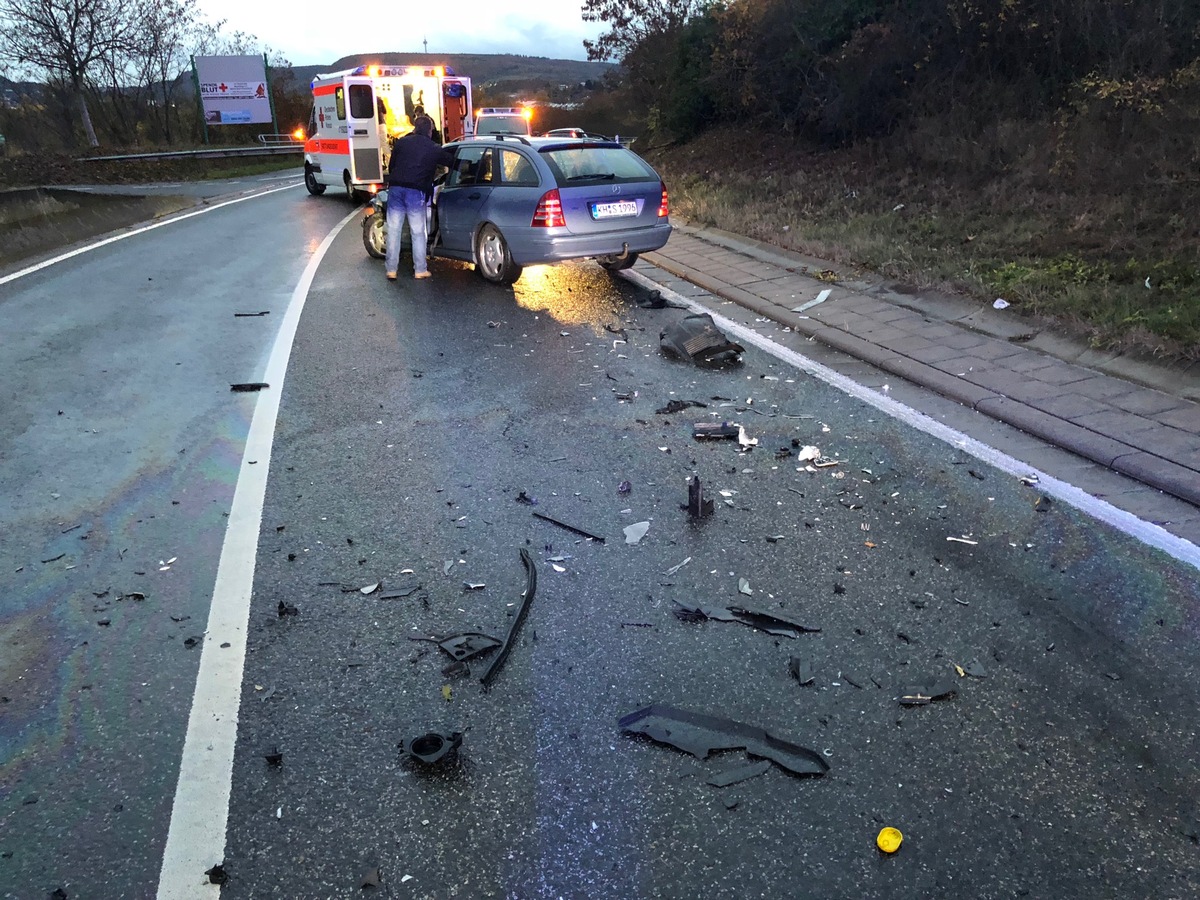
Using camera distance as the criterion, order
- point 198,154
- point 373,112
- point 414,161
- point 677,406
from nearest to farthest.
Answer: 1. point 677,406
2. point 414,161
3. point 373,112
4. point 198,154

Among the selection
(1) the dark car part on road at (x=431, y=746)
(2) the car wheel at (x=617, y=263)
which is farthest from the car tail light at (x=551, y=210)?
(1) the dark car part on road at (x=431, y=746)

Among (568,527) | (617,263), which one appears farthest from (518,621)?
(617,263)

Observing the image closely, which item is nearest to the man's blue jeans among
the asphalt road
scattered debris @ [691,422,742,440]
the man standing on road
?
the man standing on road

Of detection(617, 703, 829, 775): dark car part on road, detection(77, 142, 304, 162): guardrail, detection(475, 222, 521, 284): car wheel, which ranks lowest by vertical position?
detection(617, 703, 829, 775): dark car part on road

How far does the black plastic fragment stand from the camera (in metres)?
3.25

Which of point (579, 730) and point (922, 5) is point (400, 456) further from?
point (922, 5)

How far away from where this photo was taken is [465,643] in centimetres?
349

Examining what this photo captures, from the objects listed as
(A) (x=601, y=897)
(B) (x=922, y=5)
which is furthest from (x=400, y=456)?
(B) (x=922, y=5)

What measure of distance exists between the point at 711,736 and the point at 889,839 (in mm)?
638

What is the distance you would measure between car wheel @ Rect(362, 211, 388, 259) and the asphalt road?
623 centimetres

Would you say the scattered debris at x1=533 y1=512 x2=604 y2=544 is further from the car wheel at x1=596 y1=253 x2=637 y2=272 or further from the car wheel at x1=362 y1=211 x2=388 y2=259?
the car wheel at x1=362 y1=211 x2=388 y2=259

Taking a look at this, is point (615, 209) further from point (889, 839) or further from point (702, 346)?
point (889, 839)

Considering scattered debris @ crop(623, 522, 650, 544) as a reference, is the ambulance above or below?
above

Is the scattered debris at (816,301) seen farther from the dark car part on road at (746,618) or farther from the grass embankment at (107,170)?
the grass embankment at (107,170)
